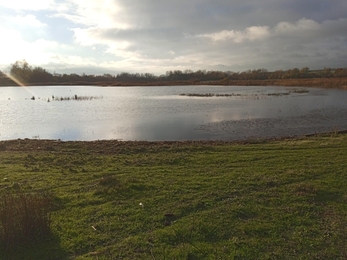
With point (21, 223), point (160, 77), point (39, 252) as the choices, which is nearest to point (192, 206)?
point (39, 252)

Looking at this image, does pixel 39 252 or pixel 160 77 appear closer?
pixel 39 252

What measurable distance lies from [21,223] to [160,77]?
130640mm

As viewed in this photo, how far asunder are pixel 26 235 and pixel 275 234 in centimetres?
419

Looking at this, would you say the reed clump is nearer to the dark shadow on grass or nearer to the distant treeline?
the dark shadow on grass

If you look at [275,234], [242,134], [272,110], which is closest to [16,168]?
[275,234]

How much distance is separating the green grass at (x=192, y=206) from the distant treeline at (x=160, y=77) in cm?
8977

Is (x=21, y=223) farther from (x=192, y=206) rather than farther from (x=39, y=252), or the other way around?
(x=192, y=206)

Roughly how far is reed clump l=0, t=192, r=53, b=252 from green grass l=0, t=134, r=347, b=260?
0.50 feet

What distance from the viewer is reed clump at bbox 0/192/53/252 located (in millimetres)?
4527

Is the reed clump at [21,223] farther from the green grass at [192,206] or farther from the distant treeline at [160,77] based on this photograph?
the distant treeline at [160,77]

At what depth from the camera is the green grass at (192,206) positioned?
4500 millimetres

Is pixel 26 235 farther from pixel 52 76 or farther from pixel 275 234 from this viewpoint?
pixel 52 76

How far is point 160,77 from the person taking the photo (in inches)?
5221

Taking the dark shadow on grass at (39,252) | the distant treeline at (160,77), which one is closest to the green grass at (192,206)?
the dark shadow on grass at (39,252)
